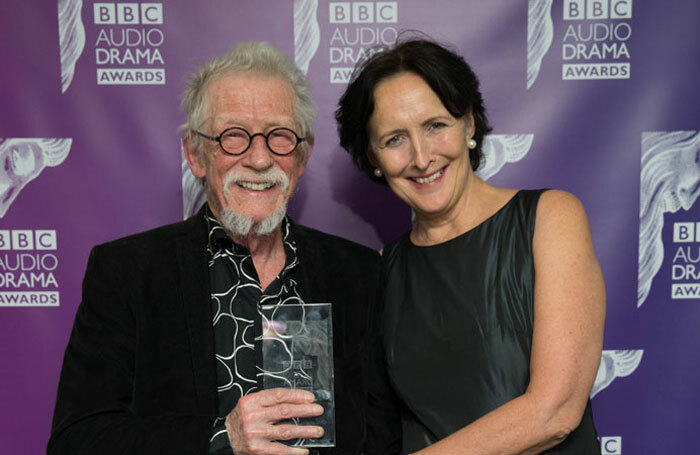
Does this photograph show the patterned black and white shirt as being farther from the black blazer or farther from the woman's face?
the woman's face

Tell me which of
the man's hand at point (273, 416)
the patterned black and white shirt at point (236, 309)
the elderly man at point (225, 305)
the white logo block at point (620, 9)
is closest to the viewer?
the man's hand at point (273, 416)

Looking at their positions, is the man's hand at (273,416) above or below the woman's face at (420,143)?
below

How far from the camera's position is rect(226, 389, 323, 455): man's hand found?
108 cm

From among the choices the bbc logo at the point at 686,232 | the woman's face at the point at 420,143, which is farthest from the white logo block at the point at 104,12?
the bbc logo at the point at 686,232

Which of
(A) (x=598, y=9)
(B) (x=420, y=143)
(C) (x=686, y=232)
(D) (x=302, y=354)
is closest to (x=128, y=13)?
(B) (x=420, y=143)

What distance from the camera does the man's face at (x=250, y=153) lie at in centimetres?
139

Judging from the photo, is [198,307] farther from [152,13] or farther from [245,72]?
[152,13]

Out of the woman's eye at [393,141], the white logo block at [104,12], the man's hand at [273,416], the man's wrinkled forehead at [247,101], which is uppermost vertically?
the white logo block at [104,12]

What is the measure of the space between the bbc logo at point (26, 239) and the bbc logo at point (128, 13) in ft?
2.50

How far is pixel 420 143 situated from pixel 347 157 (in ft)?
2.04

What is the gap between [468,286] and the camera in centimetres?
145

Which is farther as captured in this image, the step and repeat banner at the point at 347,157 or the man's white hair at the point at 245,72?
the step and repeat banner at the point at 347,157

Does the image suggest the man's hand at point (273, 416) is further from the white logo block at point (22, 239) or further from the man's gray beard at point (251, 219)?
the white logo block at point (22, 239)

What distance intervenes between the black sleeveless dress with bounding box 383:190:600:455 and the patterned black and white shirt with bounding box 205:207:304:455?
0.32 metres
